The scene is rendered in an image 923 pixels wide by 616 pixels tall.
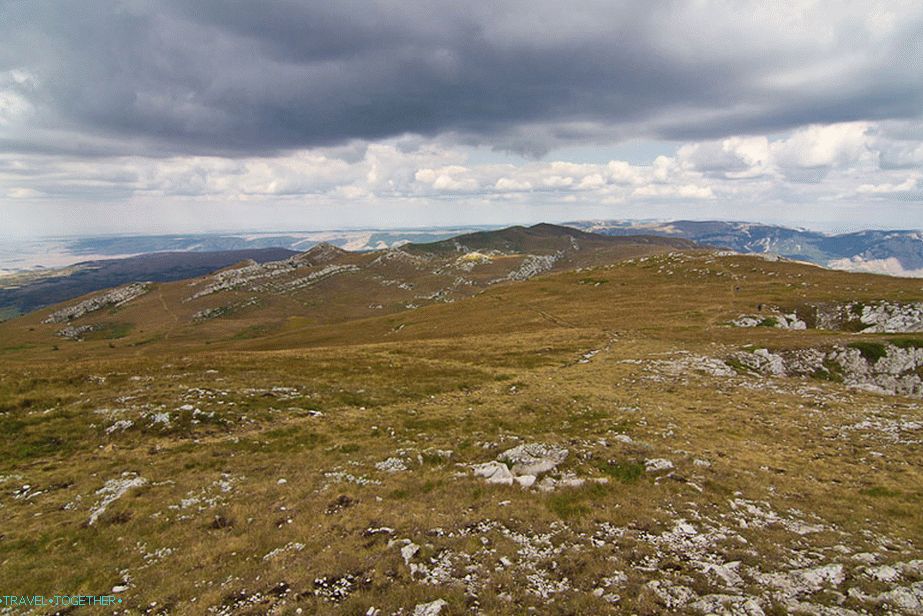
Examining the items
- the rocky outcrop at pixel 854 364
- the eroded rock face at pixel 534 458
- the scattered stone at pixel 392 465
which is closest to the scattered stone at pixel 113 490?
the scattered stone at pixel 392 465

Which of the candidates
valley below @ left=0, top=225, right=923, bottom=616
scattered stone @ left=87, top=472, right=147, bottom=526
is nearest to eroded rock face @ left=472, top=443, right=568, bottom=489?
valley below @ left=0, top=225, right=923, bottom=616

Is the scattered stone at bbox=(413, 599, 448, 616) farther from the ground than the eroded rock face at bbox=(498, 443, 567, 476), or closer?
farther from the ground

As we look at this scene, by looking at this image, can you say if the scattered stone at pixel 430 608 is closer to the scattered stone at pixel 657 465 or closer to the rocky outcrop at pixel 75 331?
the scattered stone at pixel 657 465

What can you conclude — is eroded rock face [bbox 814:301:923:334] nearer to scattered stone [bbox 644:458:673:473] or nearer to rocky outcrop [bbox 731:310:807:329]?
rocky outcrop [bbox 731:310:807:329]

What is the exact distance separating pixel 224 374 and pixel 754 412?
4586cm

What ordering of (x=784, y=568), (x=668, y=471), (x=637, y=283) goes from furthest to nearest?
(x=637, y=283) < (x=668, y=471) < (x=784, y=568)

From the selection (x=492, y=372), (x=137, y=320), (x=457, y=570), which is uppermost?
(x=457, y=570)

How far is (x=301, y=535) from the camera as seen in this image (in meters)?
16.4

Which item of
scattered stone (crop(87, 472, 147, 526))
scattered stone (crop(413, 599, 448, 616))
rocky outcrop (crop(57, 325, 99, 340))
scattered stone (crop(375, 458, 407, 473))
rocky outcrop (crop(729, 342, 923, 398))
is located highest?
scattered stone (crop(413, 599, 448, 616))

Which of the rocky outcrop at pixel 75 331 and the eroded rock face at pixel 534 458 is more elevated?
the eroded rock face at pixel 534 458

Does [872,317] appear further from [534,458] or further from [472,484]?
[472,484]

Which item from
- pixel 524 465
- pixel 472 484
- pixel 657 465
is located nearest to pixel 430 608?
pixel 472 484

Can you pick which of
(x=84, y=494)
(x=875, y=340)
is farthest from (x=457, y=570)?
(x=875, y=340)

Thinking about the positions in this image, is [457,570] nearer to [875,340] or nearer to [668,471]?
[668,471]
